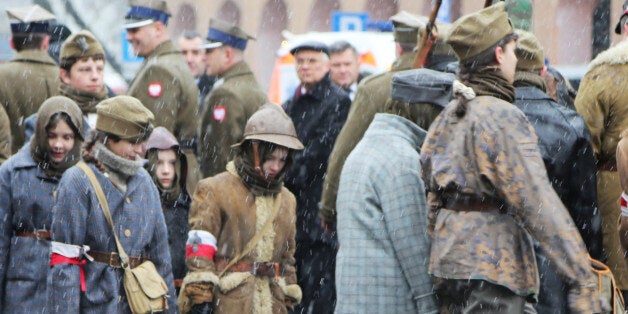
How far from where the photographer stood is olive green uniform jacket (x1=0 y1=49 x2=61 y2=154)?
1172cm

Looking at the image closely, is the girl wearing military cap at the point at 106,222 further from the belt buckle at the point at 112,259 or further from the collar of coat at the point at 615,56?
the collar of coat at the point at 615,56

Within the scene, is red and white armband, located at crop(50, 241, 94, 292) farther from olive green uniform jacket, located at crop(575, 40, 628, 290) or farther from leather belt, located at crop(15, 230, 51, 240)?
olive green uniform jacket, located at crop(575, 40, 628, 290)

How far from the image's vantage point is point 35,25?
12023 millimetres

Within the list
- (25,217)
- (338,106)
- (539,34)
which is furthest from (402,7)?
(25,217)

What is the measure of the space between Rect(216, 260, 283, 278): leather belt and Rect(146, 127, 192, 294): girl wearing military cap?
1.17 m

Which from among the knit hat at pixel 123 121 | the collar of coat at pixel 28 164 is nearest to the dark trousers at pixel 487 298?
the knit hat at pixel 123 121

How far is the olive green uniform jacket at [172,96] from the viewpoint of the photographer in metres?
12.2

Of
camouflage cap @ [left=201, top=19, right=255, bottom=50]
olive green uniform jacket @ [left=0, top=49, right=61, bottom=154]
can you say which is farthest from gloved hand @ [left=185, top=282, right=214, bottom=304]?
camouflage cap @ [left=201, top=19, right=255, bottom=50]

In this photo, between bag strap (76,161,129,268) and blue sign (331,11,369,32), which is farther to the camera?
blue sign (331,11,369,32)

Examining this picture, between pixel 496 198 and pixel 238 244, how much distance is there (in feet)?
10.9

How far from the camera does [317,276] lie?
37.7 ft

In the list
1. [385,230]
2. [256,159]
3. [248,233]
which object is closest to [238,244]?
[248,233]

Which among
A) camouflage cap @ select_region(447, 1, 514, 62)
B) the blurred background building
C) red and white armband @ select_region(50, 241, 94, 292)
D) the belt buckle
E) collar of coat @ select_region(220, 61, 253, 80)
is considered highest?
camouflage cap @ select_region(447, 1, 514, 62)

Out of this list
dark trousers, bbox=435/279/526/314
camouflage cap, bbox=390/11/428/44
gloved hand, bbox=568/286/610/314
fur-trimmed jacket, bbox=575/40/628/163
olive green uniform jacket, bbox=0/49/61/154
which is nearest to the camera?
gloved hand, bbox=568/286/610/314
